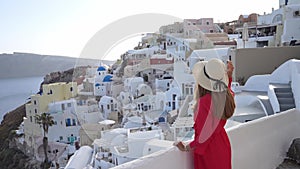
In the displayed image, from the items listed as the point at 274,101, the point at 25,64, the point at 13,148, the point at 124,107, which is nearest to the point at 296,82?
the point at 274,101

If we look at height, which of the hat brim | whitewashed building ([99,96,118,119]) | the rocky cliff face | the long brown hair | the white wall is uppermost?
the hat brim

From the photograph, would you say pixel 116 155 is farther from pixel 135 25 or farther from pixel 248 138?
pixel 248 138

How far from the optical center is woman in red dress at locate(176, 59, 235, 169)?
126 centimetres

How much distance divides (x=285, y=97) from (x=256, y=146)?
265 centimetres

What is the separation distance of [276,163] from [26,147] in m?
15.8

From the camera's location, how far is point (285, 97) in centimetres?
433

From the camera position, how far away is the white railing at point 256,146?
1343 mm

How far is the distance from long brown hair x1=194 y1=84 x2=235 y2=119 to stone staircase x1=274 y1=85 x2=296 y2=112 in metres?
3.08

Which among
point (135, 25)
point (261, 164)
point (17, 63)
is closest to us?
point (261, 164)

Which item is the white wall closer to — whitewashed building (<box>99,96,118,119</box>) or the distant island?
the distant island

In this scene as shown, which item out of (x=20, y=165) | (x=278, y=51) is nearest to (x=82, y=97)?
(x=20, y=165)

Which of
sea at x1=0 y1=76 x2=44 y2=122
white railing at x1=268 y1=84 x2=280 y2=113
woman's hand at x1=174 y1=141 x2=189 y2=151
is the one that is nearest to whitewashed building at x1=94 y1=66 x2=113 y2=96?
sea at x1=0 y1=76 x2=44 y2=122

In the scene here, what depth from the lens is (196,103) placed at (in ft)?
4.31

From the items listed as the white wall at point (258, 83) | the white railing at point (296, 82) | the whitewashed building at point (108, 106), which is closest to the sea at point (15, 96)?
the whitewashed building at point (108, 106)
